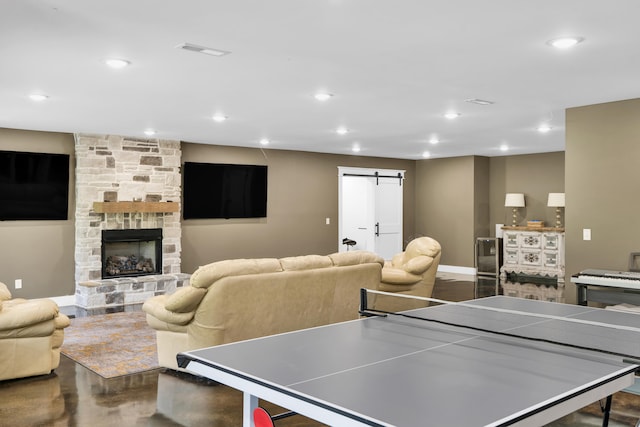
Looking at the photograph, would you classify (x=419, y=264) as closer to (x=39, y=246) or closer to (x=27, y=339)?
(x=27, y=339)

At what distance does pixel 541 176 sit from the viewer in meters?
11.4

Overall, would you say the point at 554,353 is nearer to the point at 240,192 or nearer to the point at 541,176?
the point at 240,192

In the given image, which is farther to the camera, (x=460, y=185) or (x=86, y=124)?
(x=460, y=185)

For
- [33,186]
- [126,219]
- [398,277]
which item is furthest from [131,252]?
[398,277]

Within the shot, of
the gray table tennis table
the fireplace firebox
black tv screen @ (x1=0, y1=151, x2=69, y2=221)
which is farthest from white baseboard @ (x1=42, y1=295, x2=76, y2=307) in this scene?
the gray table tennis table

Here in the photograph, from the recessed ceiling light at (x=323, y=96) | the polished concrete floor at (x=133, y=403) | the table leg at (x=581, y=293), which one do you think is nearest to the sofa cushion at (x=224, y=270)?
the polished concrete floor at (x=133, y=403)

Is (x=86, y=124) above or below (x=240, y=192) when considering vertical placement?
above

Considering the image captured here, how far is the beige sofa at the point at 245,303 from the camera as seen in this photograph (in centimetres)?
453

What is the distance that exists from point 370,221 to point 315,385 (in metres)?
10.3

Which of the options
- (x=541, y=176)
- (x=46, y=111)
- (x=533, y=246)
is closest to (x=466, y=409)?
(x=46, y=111)

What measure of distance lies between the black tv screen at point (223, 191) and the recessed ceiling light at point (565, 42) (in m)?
6.83

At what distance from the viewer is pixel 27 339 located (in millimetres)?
4562

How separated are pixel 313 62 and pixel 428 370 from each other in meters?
2.65

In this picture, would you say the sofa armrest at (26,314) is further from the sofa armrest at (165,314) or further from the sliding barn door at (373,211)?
the sliding barn door at (373,211)
